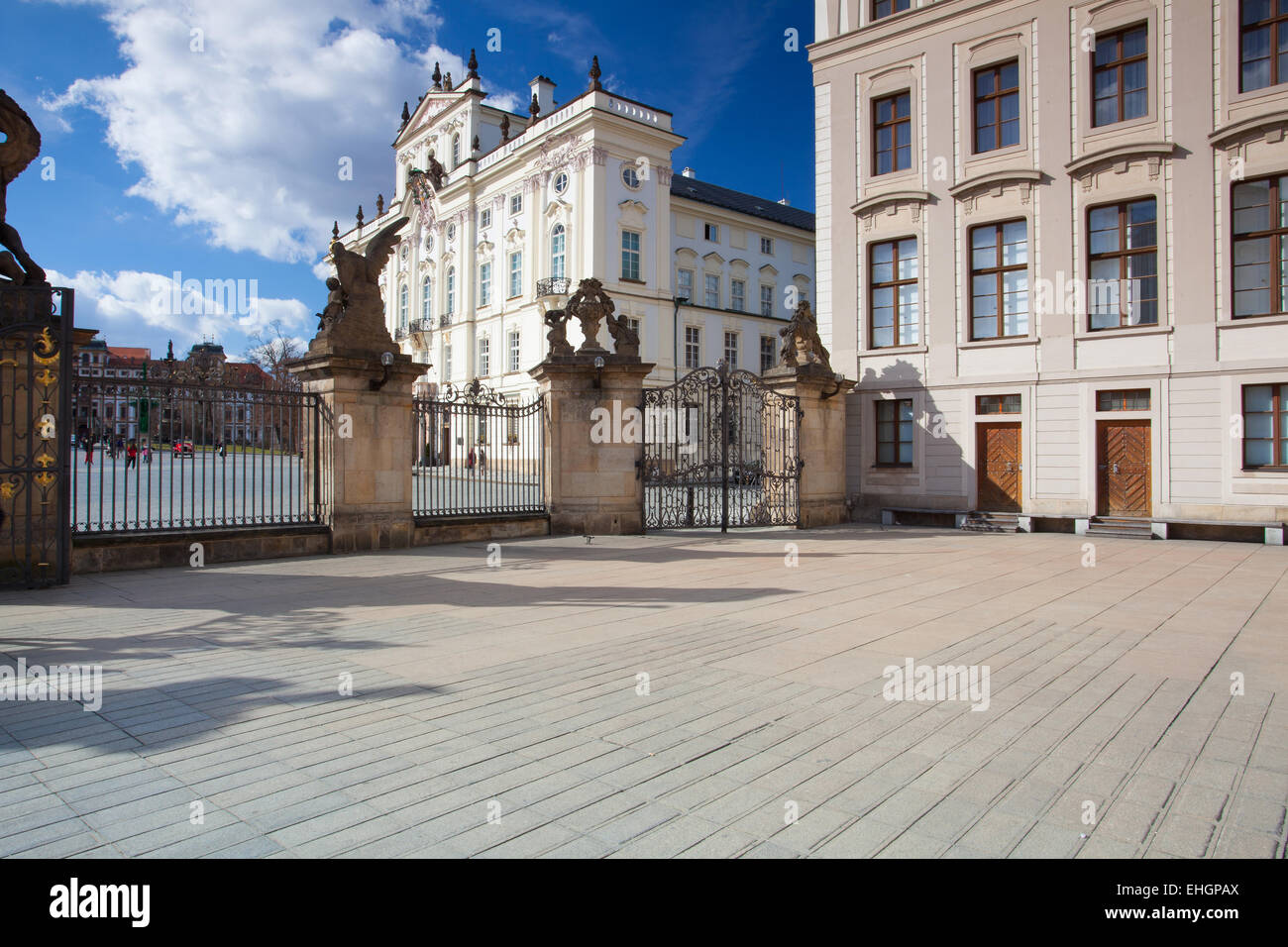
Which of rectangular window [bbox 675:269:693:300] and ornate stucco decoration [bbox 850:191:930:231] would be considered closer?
ornate stucco decoration [bbox 850:191:930:231]

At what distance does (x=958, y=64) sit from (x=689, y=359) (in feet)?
92.2

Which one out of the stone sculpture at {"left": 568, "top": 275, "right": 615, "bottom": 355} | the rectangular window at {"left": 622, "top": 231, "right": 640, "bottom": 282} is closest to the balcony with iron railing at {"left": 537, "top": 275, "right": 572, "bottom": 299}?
the rectangular window at {"left": 622, "top": 231, "right": 640, "bottom": 282}

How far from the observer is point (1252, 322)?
1681cm

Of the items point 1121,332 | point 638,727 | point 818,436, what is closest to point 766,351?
point 818,436

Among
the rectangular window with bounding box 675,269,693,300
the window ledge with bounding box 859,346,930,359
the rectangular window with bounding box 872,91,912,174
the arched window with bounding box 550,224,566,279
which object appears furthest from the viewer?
the rectangular window with bounding box 675,269,693,300

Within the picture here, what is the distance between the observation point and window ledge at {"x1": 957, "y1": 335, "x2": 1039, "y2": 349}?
1955cm

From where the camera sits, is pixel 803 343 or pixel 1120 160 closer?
pixel 1120 160

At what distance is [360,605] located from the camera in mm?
8422

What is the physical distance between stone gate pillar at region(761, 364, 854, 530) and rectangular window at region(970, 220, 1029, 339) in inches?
150

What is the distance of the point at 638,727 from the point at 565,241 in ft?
139

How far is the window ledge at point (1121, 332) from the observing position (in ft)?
58.4

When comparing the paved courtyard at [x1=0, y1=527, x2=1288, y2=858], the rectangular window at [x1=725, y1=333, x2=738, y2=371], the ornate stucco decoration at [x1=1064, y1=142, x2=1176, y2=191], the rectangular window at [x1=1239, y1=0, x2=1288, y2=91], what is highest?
the rectangular window at [x1=1239, y1=0, x2=1288, y2=91]

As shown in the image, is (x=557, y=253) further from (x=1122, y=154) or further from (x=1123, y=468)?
(x=1123, y=468)

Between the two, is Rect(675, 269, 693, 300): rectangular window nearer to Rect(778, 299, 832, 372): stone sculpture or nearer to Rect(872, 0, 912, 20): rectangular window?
Rect(872, 0, 912, 20): rectangular window
